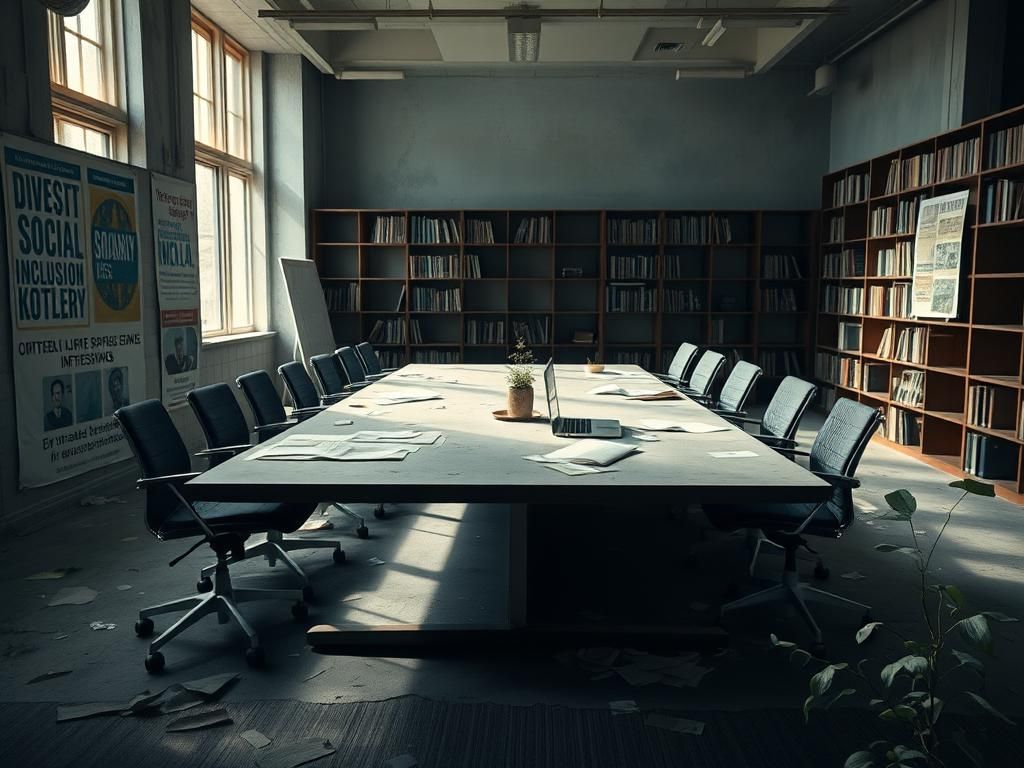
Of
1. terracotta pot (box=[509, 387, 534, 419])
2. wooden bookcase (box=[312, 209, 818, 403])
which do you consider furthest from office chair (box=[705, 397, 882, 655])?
wooden bookcase (box=[312, 209, 818, 403])

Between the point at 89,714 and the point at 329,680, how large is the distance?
0.76 metres

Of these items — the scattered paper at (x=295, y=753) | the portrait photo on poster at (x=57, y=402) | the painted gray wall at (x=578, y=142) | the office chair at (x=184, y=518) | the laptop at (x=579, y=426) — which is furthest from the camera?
the painted gray wall at (x=578, y=142)

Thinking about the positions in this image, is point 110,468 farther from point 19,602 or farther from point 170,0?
point 170,0

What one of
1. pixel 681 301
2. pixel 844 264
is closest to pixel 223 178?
pixel 681 301

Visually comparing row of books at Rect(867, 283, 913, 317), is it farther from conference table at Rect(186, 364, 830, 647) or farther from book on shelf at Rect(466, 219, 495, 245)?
book on shelf at Rect(466, 219, 495, 245)

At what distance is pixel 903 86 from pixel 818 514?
624 centimetres

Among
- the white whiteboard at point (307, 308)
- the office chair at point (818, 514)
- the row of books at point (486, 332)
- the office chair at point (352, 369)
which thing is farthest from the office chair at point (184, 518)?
the row of books at point (486, 332)

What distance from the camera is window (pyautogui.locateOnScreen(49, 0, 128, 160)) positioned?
538 centimetres

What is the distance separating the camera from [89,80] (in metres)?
5.74

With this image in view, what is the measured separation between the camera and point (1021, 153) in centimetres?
545

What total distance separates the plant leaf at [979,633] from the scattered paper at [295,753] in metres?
1.79

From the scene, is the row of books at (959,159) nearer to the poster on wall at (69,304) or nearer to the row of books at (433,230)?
the row of books at (433,230)

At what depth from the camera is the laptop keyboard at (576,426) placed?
3605mm

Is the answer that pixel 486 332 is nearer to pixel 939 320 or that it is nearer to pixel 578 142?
pixel 578 142
